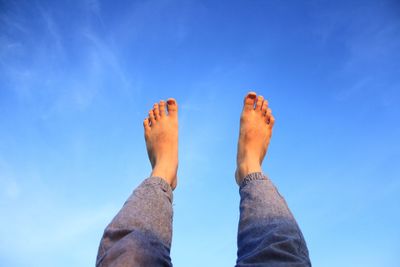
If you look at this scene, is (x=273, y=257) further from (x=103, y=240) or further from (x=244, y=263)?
(x=103, y=240)

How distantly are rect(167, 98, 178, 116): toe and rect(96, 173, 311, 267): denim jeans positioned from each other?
49.4 inches

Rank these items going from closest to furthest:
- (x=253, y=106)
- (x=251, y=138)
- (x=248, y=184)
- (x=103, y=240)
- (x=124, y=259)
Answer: (x=124, y=259) → (x=103, y=240) → (x=248, y=184) → (x=251, y=138) → (x=253, y=106)

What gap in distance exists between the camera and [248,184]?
4.47ft

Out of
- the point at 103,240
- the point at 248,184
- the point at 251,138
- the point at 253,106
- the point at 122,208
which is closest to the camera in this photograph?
the point at 103,240

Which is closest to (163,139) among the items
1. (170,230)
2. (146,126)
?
(146,126)

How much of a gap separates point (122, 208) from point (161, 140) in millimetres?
1050

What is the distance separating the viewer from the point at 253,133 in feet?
7.27

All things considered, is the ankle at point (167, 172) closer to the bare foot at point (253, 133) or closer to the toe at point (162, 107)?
the bare foot at point (253, 133)

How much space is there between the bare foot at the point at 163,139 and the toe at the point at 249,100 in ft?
1.54

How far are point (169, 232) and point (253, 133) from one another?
3.82ft

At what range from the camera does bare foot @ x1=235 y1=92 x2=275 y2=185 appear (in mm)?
1822

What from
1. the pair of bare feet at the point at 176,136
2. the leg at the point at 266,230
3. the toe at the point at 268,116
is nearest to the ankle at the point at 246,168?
the pair of bare feet at the point at 176,136

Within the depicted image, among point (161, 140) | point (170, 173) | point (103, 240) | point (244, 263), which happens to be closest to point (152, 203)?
point (103, 240)

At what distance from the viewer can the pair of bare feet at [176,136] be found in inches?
71.2
